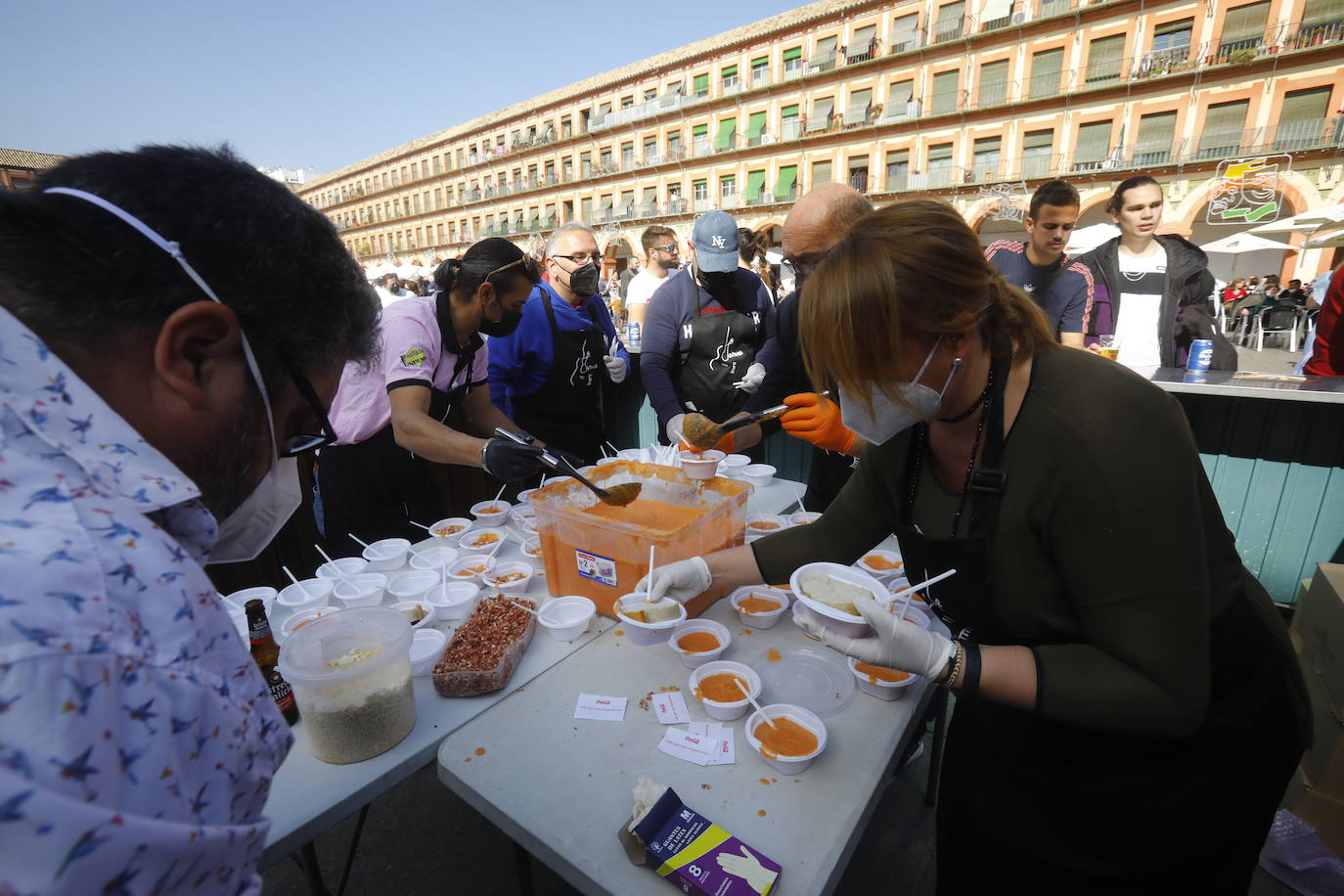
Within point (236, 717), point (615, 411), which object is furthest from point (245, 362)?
point (615, 411)

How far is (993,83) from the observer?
19.8 meters

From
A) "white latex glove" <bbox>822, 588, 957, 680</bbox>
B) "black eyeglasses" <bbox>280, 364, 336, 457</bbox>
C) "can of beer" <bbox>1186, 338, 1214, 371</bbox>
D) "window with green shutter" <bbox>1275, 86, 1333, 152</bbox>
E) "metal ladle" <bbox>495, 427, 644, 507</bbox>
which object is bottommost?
"white latex glove" <bbox>822, 588, 957, 680</bbox>

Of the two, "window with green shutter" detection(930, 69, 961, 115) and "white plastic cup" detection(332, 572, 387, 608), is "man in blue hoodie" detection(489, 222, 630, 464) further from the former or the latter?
"window with green shutter" detection(930, 69, 961, 115)

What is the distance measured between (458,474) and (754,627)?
3.36 m

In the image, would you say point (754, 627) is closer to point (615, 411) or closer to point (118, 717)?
point (118, 717)

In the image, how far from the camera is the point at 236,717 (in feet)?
1.98

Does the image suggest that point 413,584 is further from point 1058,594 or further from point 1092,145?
point 1092,145

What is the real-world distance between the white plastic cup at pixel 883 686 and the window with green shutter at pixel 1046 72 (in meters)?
23.6

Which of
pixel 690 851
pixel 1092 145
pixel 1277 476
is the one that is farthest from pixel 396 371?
pixel 1092 145

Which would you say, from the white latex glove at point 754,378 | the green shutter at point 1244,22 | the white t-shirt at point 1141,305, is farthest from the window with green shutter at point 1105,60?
the white latex glove at point 754,378

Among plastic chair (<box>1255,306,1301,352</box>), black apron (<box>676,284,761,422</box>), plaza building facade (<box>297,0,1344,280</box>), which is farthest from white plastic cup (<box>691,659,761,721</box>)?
plastic chair (<box>1255,306,1301,352</box>)

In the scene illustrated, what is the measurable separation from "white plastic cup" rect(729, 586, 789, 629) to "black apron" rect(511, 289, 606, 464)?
213 cm

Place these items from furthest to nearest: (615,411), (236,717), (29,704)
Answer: (615,411) < (236,717) < (29,704)

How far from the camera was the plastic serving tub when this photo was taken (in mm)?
1821
